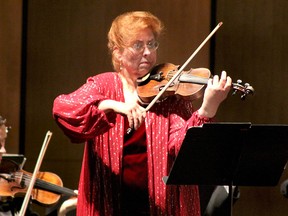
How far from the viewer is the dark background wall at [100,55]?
4844 mm

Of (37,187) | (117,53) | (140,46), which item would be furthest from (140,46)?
(37,187)

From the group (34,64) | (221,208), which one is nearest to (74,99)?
(221,208)

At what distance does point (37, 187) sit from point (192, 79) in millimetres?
1592

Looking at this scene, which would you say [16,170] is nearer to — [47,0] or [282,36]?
[47,0]

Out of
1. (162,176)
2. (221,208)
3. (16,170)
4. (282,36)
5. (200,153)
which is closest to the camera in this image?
(200,153)

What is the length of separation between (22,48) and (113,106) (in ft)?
8.54

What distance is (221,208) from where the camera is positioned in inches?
133

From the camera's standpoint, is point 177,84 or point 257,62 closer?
point 177,84

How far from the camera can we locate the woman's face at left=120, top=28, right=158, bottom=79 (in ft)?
8.55

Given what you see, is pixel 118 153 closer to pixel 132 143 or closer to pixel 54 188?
pixel 132 143

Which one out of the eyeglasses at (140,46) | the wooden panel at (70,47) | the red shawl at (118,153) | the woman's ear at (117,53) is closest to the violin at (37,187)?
the wooden panel at (70,47)

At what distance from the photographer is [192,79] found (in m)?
2.54

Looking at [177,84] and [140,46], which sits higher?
[140,46]

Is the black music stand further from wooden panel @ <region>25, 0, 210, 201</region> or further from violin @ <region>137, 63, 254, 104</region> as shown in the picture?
wooden panel @ <region>25, 0, 210, 201</region>
